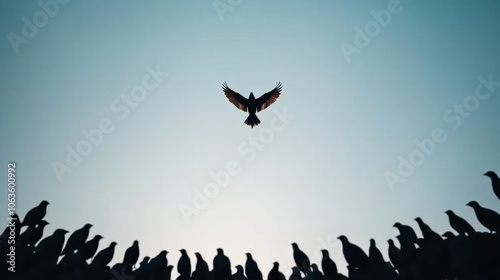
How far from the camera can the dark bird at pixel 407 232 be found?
15050 mm

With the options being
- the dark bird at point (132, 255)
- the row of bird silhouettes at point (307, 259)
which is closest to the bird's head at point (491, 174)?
the row of bird silhouettes at point (307, 259)

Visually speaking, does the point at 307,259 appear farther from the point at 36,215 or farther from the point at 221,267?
the point at 36,215

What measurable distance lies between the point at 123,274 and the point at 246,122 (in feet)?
28.3

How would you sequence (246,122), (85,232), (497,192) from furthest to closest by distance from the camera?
(246,122)
(85,232)
(497,192)

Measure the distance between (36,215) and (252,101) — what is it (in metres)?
9.10

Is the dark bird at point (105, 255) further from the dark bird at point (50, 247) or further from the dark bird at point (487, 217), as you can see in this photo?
the dark bird at point (487, 217)

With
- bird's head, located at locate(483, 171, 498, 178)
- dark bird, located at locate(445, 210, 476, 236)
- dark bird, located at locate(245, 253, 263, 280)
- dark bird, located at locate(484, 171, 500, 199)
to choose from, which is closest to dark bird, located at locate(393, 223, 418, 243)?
dark bird, located at locate(445, 210, 476, 236)

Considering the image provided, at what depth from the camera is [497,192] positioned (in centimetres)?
1435

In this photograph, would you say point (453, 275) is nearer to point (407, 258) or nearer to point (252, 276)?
point (407, 258)

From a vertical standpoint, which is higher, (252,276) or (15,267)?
(15,267)

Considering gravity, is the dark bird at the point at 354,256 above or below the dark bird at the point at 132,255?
below

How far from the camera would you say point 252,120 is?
19828mm

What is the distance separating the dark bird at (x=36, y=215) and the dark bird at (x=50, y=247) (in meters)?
0.99

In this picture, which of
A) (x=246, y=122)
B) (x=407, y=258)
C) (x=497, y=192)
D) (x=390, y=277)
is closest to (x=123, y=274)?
(x=390, y=277)
